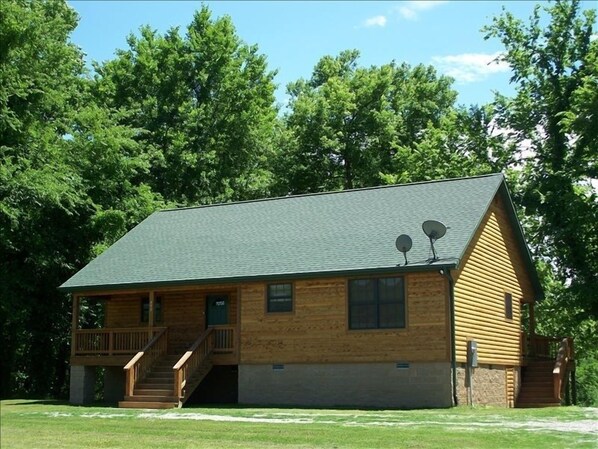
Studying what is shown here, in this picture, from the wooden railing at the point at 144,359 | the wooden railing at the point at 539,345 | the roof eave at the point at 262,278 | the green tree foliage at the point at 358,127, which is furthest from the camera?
the green tree foliage at the point at 358,127

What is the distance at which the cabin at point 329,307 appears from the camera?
22.9 meters

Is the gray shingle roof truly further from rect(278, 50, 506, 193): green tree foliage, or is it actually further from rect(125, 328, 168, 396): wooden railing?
rect(278, 50, 506, 193): green tree foliage

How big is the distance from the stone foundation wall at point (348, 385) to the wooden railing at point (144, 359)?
2.84 meters

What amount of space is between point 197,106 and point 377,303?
2686 centimetres

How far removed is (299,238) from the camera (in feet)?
87.4

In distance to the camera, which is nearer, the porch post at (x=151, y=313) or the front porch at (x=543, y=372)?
the porch post at (x=151, y=313)

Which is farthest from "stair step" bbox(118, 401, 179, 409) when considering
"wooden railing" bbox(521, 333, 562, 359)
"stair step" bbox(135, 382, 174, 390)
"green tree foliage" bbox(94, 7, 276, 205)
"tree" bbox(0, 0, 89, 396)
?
"green tree foliage" bbox(94, 7, 276, 205)

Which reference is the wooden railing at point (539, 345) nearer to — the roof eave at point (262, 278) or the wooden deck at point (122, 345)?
the roof eave at point (262, 278)

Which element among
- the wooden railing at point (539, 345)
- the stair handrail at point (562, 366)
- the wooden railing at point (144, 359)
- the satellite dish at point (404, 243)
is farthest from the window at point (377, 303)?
the wooden railing at point (539, 345)

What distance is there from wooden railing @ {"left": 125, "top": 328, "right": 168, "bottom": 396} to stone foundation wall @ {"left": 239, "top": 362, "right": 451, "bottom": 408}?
9.31 feet

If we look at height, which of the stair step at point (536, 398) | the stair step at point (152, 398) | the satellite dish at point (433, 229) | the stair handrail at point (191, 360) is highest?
the satellite dish at point (433, 229)

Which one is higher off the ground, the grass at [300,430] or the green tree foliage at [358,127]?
the green tree foliage at [358,127]

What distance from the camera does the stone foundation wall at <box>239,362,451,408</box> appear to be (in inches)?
886

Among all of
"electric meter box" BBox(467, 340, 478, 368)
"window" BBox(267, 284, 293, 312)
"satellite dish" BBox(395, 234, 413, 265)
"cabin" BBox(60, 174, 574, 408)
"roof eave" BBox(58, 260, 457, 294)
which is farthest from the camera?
"window" BBox(267, 284, 293, 312)
